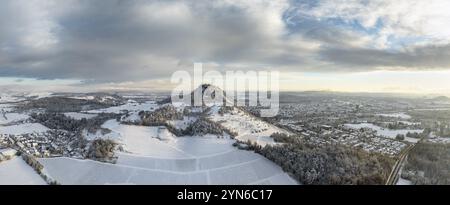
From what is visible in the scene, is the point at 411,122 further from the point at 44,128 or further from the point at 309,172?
the point at 44,128

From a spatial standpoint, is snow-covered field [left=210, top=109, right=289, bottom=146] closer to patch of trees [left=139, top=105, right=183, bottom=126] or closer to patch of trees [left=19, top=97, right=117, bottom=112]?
patch of trees [left=139, top=105, right=183, bottom=126]

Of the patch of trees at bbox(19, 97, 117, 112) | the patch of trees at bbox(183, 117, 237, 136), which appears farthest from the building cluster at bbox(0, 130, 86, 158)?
the patch of trees at bbox(19, 97, 117, 112)

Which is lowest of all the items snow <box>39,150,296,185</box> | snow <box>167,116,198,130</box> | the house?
snow <box>39,150,296,185</box>

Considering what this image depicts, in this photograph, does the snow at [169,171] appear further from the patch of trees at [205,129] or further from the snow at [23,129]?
the snow at [23,129]

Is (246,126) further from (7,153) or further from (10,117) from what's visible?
(10,117)
